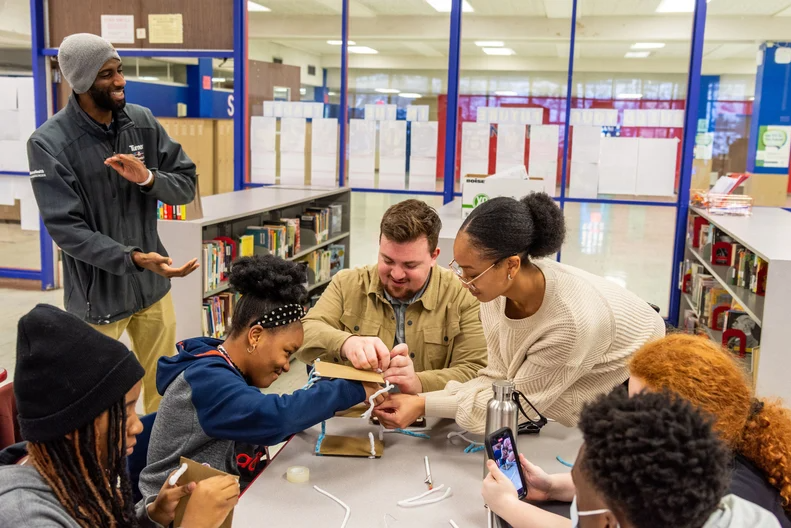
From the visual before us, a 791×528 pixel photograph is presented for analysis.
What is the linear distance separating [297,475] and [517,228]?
95 cm

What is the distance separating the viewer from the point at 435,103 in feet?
24.8

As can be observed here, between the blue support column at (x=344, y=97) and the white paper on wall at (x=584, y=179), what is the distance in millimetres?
2166

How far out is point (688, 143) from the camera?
6.25 metres

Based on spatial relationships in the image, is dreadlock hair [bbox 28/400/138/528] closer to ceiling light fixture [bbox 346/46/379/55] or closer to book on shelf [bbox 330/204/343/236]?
book on shelf [bbox 330/204/343/236]

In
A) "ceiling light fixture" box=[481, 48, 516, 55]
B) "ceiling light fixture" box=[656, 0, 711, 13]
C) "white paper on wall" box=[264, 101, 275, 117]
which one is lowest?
"white paper on wall" box=[264, 101, 275, 117]

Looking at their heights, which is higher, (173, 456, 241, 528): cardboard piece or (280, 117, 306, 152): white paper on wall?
(280, 117, 306, 152): white paper on wall

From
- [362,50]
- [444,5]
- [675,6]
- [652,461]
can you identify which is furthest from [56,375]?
[362,50]

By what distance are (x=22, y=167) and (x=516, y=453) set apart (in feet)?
22.4

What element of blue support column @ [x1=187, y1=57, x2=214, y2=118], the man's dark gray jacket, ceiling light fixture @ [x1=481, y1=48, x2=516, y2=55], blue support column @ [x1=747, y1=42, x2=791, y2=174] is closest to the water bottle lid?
the man's dark gray jacket

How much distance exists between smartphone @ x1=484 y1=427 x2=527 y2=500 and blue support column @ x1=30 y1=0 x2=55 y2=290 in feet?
19.0

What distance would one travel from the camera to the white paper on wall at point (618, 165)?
6.61m

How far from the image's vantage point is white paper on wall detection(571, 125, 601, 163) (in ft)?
21.9

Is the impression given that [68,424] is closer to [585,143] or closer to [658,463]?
[658,463]

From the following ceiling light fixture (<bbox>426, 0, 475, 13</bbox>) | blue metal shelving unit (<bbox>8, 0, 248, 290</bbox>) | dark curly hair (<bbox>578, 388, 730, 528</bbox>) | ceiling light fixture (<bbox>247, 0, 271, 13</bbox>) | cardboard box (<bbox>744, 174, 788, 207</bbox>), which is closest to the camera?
dark curly hair (<bbox>578, 388, 730, 528</bbox>)
